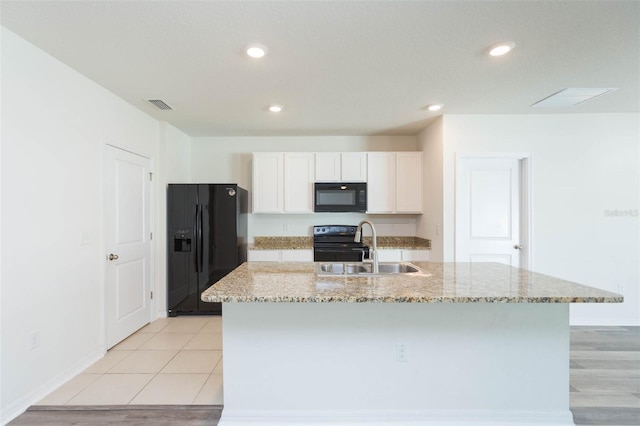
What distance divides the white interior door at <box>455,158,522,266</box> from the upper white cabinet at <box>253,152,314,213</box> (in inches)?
74.4

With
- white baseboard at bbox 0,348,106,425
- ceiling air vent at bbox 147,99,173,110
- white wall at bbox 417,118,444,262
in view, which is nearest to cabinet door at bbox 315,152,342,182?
white wall at bbox 417,118,444,262

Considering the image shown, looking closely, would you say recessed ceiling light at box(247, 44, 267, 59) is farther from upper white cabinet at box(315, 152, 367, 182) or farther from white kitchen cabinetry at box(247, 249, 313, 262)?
white kitchen cabinetry at box(247, 249, 313, 262)

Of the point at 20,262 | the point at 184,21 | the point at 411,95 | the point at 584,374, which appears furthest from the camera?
the point at 411,95

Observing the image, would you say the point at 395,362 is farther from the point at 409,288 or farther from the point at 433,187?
the point at 433,187

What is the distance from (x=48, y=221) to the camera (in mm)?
2131

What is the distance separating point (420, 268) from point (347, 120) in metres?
2.14

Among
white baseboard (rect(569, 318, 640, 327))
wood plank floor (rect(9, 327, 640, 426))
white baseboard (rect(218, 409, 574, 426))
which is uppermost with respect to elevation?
white baseboard (rect(218, 409, 574, 426))

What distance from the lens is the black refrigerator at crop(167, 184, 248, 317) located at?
367 centimetres

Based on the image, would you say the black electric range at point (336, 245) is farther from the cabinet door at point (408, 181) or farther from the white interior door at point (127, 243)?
the white interior door at point (127, 243)

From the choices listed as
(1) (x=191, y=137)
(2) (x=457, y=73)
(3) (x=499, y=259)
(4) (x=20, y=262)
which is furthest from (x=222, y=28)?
(3) (x=499, y=259)

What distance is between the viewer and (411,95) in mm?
2838

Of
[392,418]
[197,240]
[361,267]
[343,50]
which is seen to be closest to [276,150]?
[197,240]

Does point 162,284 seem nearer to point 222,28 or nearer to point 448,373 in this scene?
point 222,28

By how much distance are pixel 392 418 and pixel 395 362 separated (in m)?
0.32
